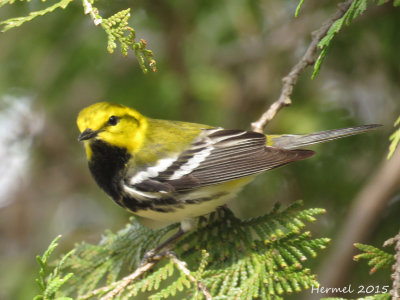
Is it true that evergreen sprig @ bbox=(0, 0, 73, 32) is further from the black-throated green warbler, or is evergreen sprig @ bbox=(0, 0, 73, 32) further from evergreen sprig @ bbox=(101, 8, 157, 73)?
the black-throated green warbler

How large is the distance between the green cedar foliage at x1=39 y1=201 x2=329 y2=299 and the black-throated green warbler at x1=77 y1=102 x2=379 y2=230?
0.12 meters

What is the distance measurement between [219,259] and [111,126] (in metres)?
0.84

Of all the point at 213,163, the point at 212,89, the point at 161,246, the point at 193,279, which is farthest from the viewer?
the point at 212,89

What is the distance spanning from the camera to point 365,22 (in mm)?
2881

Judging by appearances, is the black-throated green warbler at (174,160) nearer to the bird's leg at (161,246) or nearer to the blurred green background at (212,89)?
the bird's leg at (161,246)

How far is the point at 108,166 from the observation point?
239cm

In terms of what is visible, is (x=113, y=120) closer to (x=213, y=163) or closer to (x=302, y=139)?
(x=213, y=163)

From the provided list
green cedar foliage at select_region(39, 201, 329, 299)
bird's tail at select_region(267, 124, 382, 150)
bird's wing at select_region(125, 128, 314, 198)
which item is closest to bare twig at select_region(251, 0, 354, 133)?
bird's wing at select_region(125, 128, 314, 198)

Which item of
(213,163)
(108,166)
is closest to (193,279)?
(213,163)

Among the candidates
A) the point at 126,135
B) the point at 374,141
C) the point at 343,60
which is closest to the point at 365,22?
the point at 343,60

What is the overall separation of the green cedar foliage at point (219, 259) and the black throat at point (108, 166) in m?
0.22

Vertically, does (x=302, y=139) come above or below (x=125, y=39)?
below

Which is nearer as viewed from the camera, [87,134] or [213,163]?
[87,134]

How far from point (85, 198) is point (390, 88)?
8.60ft
